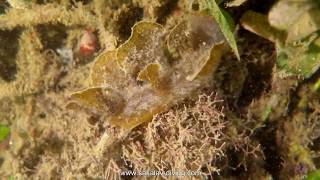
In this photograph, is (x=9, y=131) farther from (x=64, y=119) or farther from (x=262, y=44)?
(x=262, y=44)

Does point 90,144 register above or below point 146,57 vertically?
below

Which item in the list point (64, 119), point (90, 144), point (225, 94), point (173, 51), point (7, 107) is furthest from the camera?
point (7, 107)

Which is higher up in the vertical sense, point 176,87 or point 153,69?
point 153,69

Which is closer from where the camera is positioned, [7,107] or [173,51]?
[173,51]

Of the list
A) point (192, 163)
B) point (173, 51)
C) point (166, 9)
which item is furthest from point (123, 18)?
point (192, 163)
